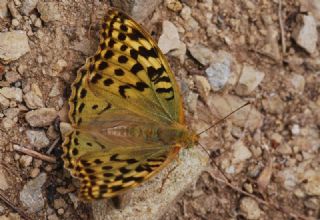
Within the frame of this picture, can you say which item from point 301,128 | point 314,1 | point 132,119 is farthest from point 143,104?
point 314,1

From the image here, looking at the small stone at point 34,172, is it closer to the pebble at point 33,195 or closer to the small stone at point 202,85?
the pebble at point 33,195

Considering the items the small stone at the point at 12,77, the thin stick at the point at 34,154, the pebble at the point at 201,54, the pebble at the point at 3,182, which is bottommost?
the pebble at the point at 3,182

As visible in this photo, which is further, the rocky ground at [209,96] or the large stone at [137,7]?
the large stone at [137,7]

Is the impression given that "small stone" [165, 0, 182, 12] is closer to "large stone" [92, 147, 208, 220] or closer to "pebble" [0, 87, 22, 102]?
"large stone" [92, 147, 208, 220]

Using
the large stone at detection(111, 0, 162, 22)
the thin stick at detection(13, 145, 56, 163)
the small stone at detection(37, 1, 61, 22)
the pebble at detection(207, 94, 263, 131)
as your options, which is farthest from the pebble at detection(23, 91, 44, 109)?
the pebble at detection(207, 94, 263, 131)

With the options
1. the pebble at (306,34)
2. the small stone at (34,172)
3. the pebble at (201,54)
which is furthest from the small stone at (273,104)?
the small stone at (34,172)

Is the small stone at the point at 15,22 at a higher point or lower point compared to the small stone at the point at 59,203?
higher
